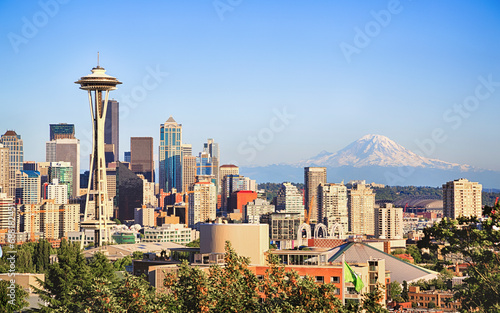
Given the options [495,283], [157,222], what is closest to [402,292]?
[495,283]

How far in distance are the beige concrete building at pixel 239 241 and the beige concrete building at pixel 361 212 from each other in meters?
150

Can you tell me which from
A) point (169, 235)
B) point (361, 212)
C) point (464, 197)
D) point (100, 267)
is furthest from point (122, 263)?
point (361, 212)

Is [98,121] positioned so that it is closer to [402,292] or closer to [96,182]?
[96,182]

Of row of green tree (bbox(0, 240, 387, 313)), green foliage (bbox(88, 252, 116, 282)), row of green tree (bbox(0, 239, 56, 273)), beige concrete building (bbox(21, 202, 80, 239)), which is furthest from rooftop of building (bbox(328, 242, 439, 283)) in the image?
beige concrete building (bbox(21, 202, 80, 239))

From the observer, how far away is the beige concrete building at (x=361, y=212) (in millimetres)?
190750

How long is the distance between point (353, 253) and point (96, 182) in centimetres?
4021

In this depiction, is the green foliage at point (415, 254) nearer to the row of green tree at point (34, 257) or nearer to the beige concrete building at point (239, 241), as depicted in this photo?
the row of green tree at point (34, 257)

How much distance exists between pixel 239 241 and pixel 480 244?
12505 millimetres

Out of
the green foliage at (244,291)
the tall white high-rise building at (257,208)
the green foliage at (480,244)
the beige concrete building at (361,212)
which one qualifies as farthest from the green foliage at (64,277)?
the beige concrete building at (361,212)

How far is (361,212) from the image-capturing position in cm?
19225

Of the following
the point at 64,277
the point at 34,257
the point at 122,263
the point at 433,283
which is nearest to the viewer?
the point at 64,277

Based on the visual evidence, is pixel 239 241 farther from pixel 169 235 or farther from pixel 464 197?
pixel 464 197

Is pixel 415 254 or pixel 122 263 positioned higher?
pixel 122 263

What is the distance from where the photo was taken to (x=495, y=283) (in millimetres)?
36750
